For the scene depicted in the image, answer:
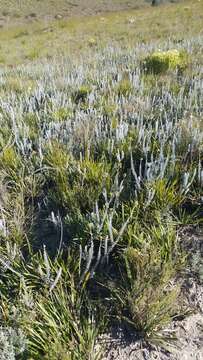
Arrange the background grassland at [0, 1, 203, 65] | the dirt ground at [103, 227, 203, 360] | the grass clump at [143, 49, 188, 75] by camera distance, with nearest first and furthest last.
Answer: the dirt ground at [103, 227, 203, 360] → the grass clump at [143, 49, 188, 75] → the background grassland at [0, 1, 203, 65]

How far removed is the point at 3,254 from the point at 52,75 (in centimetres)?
442

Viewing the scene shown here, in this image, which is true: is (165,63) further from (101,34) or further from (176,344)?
(101,34)

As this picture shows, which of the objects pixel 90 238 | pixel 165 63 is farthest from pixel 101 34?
pixel 90 238

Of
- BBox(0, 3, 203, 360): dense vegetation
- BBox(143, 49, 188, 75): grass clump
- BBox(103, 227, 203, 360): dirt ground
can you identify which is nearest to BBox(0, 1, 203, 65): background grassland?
BBox(143, 49, 188, 75): grass clump

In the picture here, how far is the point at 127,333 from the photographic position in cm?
160

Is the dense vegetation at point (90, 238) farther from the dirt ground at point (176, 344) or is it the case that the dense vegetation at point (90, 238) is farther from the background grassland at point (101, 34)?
the background grassland at point (101, 34)

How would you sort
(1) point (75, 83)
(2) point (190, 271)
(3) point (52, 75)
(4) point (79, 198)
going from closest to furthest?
(2) point (190, 271), (4) point (79, 198), (1) point (75, 83), (3) point (52, 75)

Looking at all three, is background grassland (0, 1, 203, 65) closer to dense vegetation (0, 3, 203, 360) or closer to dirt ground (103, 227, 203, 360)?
dense vegetation (0, 3, 203, 360)

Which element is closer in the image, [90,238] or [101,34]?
[90,238]

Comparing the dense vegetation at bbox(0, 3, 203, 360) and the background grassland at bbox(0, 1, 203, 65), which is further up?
the background grassland at bbox(0, 1, 203, 65)

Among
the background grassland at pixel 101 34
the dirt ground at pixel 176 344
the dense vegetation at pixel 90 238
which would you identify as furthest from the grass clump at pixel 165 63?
the dirt ground at pixel 176 344

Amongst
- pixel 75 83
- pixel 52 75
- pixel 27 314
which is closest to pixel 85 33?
pixel 52 75

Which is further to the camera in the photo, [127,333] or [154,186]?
[154,186]

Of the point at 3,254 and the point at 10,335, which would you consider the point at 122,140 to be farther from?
the point at 10,335
